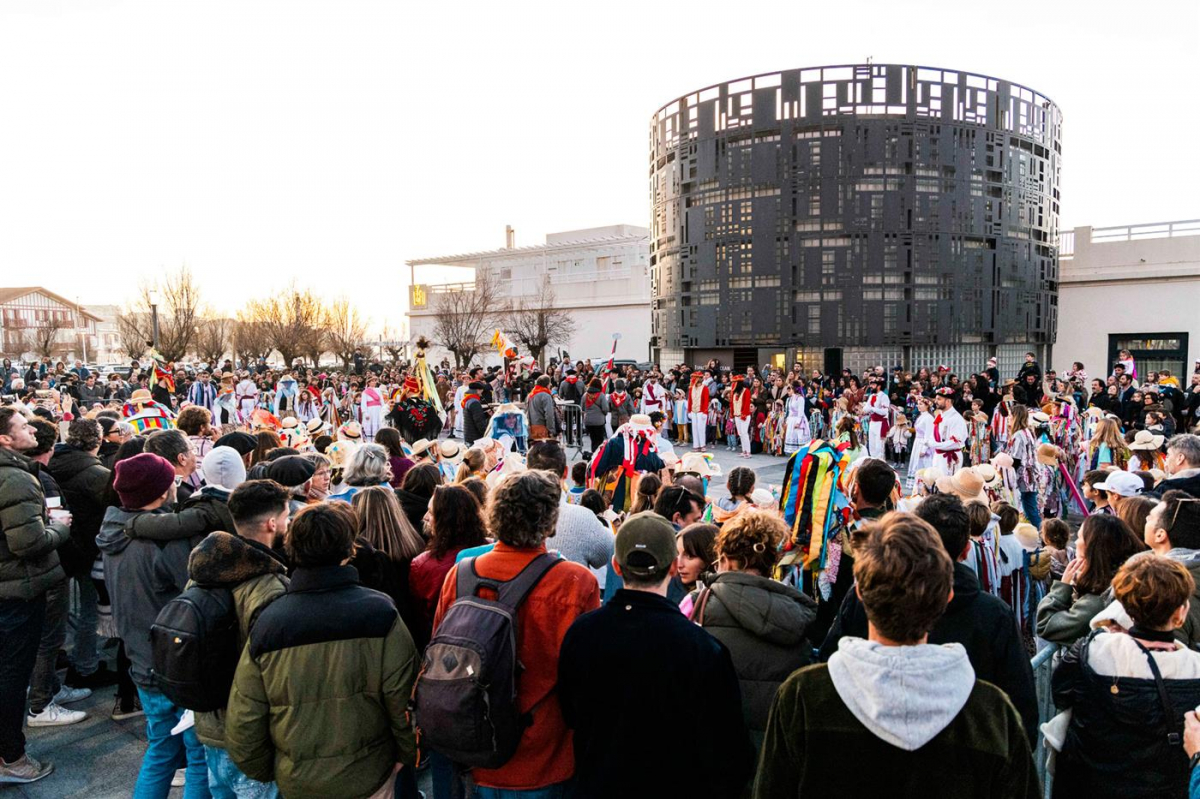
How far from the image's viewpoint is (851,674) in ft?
6.48

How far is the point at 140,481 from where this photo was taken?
3982mm

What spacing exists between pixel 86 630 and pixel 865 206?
67.3ft

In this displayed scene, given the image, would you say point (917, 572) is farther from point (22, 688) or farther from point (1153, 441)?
point (1153, 441)

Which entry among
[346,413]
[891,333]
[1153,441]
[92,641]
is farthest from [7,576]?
[891,333]

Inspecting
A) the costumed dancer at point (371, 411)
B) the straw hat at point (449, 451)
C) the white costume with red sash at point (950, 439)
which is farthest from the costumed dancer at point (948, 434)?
the costumed dancer at point (371, 411)

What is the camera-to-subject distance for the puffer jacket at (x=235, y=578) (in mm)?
3037

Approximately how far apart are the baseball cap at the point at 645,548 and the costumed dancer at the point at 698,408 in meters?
15.8

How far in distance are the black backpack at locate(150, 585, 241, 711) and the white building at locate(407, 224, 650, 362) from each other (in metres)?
42.8

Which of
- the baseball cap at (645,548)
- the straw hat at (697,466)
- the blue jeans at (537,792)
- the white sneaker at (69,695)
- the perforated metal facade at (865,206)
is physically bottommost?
the white sneaker at (69,695)

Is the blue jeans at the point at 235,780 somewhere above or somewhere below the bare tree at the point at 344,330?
below

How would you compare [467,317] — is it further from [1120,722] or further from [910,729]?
[910,729]

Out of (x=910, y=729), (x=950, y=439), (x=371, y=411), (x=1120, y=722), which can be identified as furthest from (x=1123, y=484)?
(x=371, y=411)

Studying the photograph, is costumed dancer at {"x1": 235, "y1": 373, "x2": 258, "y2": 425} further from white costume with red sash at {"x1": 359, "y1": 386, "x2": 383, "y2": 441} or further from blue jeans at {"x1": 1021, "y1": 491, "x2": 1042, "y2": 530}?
blue jeans at {"x1": 1021, "y1": 491, "x2": 1042, "y2": 530}

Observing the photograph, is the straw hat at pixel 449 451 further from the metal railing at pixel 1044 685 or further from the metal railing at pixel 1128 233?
the metal railing at pixel 1128 233
